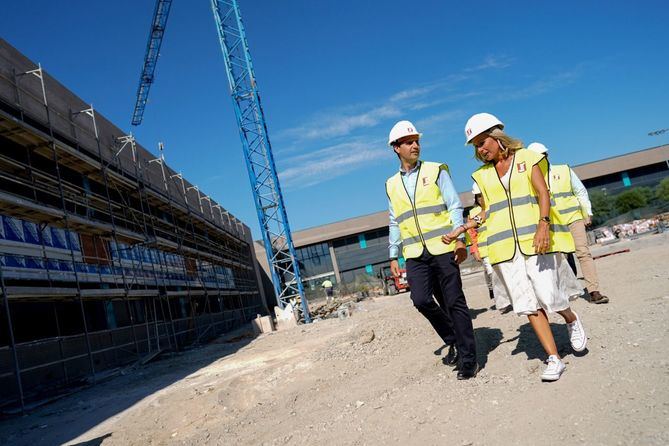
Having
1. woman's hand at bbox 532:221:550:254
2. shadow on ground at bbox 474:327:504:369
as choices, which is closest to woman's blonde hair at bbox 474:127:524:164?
woman's hand at bbox 532:221:550:254

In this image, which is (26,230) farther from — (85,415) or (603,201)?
(603,201)

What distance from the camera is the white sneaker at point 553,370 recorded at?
322cm

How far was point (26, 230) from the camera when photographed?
32.8ft

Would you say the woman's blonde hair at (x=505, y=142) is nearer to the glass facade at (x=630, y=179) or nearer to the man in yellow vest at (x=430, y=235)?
the man in yellow vest at (x=430, y=235)

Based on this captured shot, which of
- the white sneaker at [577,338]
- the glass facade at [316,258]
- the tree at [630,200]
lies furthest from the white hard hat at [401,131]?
the tree at [630,200]

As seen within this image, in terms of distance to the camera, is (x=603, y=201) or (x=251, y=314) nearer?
(x=251, y=314)

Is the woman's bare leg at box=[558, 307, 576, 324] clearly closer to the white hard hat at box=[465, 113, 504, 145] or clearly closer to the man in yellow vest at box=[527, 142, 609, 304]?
the white hard hat at box=[465, 113, 504, 145]

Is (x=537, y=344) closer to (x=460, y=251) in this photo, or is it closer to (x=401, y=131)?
(x=460, y=251)

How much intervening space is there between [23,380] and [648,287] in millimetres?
9590

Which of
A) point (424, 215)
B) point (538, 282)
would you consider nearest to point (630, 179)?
point (424, 215)

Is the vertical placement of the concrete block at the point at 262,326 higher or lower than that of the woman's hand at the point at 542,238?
lower

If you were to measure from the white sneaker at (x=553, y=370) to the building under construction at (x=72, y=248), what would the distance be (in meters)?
7.79

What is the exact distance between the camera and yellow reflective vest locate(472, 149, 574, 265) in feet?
11.6

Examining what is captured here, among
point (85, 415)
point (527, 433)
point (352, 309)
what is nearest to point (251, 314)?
point (352, 309)
